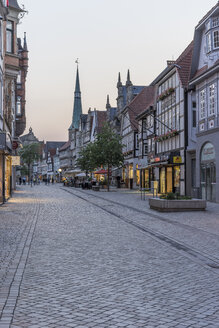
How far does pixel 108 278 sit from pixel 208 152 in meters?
21.8

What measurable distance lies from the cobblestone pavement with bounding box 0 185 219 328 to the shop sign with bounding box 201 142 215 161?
1470 centimetres

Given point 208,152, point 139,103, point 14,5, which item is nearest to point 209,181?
point 208,152

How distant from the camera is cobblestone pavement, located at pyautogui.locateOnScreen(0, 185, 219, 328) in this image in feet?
16.0

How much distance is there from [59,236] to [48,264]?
373 cm

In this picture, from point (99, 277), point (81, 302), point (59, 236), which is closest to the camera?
point (81, 302)

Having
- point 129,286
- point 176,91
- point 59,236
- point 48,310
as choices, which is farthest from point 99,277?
point 176,91

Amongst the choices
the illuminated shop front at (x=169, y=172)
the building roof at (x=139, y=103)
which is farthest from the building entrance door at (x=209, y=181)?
the building roof at (x=139, y=103)

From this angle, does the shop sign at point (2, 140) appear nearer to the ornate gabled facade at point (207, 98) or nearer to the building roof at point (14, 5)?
the building roof at point (14, 5)

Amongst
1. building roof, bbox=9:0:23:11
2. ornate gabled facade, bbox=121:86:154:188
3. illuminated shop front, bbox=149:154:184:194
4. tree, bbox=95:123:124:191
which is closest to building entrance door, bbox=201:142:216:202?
illuminated shop front, bbox=149:154:184:194

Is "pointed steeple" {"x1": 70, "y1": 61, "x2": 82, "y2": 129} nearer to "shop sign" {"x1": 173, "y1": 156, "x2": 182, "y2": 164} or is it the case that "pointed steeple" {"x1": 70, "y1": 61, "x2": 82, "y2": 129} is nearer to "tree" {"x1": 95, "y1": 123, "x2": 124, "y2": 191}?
"tree" {"x1": 95, "y1": 123, "x2": 124, "y2": 191}

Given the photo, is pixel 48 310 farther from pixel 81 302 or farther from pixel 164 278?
pixel 164 278

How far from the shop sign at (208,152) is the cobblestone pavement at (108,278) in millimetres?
14698

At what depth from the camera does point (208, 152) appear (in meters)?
27.6

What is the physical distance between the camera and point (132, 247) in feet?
32.0
